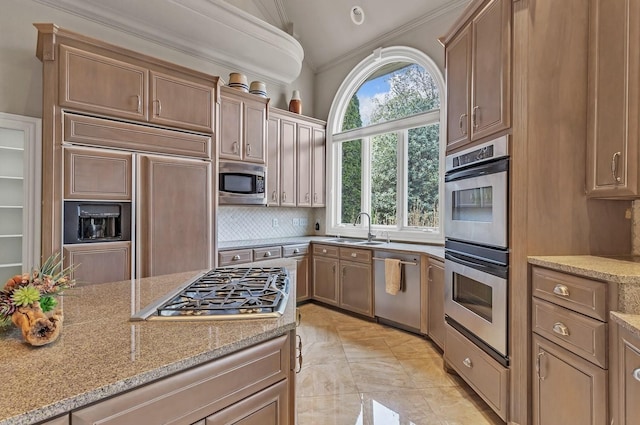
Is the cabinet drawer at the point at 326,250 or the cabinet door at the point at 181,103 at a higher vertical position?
the cabinet door at the point at 181,103

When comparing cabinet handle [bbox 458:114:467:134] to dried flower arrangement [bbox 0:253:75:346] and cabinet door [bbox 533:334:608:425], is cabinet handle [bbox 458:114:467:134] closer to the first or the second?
cabinet door [bbox 533:334:608:425]

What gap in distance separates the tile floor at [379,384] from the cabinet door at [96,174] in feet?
6.92

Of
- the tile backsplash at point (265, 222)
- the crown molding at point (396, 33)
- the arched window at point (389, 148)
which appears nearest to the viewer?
the crown molding at point (396, 33)

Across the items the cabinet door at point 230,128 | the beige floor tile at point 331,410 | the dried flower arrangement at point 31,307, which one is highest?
the cabinet door at point 230,128

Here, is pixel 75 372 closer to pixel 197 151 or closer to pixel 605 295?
pixel 605 295

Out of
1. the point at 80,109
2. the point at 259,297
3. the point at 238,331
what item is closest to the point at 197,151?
the point at 80,109

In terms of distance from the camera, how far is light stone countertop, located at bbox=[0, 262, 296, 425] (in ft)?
2.26

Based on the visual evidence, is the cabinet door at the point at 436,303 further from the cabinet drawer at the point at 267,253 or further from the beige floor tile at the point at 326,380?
the cabinet drawer at the point at 267,253

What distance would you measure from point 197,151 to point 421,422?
283 cm

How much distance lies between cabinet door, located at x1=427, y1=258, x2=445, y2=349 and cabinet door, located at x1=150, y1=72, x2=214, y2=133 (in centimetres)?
253

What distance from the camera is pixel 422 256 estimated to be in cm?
318

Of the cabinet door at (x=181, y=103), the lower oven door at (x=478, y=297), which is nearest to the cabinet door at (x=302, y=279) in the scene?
the cabinet door at (x=181, y=103)

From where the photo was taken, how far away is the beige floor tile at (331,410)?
1.99 m

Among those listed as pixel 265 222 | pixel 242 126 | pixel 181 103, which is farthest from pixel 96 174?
pixel 265 222
